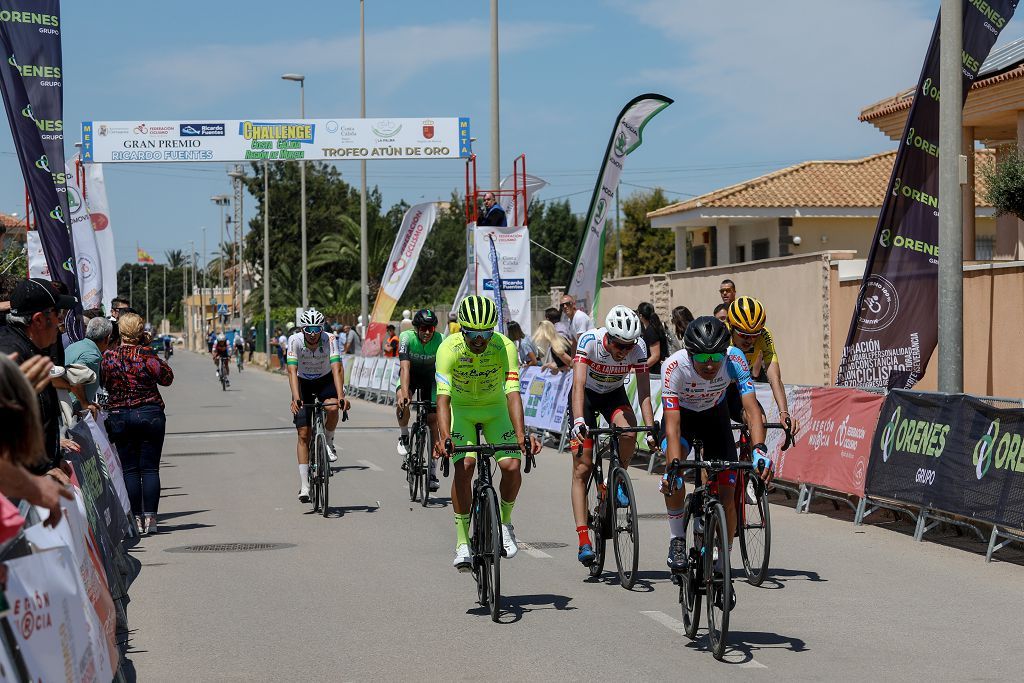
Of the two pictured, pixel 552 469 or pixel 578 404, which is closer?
pixel 578 404

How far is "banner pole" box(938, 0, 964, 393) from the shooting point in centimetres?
1261

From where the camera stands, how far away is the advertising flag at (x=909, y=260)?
15.2 metres

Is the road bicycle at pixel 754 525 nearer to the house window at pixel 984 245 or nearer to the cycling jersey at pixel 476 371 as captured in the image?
the cycling jersey at pixel 476 371

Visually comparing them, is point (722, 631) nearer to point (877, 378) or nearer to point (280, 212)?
point (877, 378)

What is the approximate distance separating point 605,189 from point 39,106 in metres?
11.3

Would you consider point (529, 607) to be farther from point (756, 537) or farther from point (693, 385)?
point (756, 537)

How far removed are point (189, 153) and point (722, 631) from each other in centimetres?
2864

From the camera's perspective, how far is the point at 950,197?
41.9ft

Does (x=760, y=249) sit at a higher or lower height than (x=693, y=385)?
higher

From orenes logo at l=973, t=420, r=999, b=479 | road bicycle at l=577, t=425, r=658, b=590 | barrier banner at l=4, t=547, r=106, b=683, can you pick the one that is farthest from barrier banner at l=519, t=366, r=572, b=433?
barrier banner at l=4, t=547, r=106, b=683

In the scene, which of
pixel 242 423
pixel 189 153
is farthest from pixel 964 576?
pixel 189 153

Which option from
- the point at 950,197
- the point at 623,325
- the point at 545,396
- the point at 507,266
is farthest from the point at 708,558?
the point at 507,266

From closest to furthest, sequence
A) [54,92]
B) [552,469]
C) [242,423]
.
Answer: [54,92], [552,469], [242,423]

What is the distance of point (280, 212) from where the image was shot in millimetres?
88188
